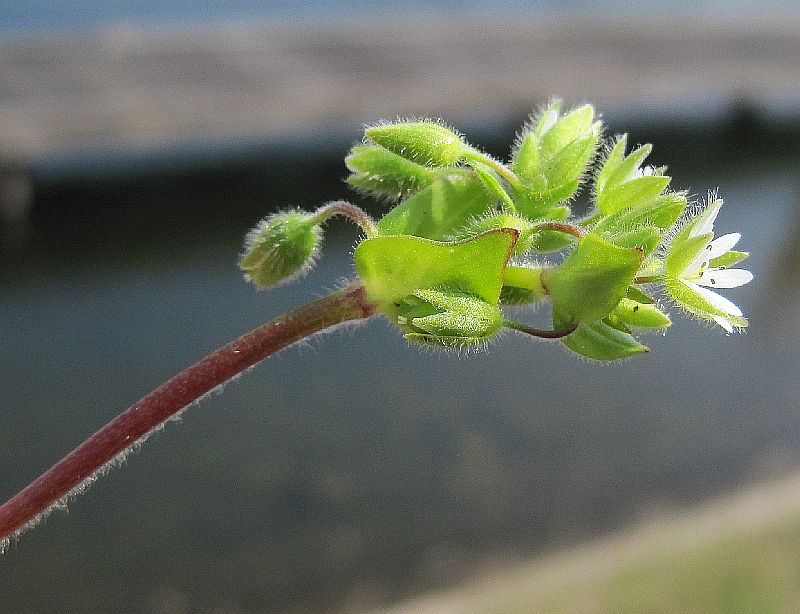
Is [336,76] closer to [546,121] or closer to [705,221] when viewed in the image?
[546,121]

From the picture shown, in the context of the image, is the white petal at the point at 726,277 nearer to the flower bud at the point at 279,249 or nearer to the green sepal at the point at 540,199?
the green sepal at the point at 540,199

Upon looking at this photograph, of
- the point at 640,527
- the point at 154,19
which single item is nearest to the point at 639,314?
the point at 640,527

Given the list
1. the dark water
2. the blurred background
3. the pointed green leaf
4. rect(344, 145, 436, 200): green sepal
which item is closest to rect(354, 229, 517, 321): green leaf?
the pointed green leaf

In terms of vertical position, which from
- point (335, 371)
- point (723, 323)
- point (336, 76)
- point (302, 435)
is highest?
point (336, 76)

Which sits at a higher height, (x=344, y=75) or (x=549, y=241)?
(x=344, y=75)

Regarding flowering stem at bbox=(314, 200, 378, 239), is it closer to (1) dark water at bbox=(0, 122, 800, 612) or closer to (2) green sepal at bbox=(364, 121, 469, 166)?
(2) green sepal at bbox=(364, 121, 469, 166)

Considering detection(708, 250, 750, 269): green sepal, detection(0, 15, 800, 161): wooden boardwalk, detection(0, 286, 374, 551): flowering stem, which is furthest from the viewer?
detection(0, 15, 800, 161): wooden boardwalk

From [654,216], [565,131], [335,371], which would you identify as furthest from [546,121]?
[335,371]

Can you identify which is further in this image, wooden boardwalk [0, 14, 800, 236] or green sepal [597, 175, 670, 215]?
wooden boardwalk [0, 14, 800, 236]
